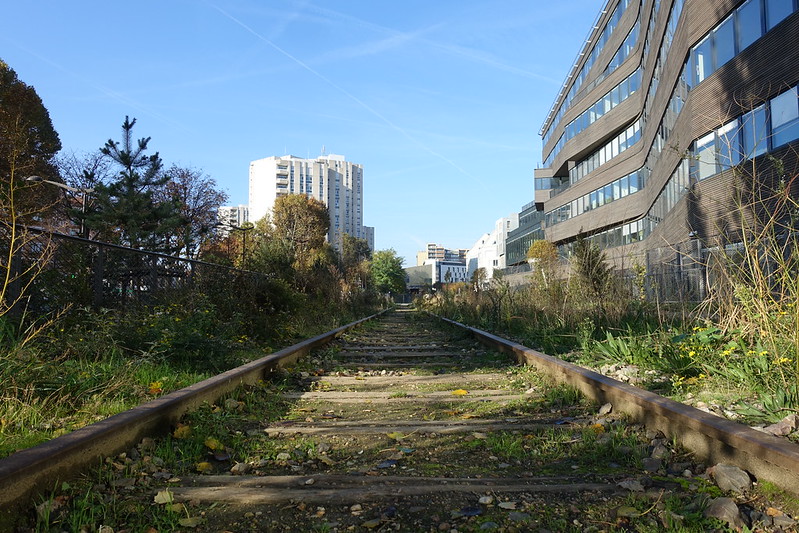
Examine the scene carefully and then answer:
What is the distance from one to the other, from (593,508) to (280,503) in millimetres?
1502

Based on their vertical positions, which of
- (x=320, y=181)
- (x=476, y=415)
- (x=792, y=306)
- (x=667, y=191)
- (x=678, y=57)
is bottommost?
(x=476, y=415)

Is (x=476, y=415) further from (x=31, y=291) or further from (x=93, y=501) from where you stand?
(x=31, y=291)

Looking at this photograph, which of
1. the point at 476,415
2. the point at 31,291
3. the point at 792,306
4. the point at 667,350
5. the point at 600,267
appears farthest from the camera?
the point at 600,267

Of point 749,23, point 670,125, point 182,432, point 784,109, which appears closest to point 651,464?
point 182,432

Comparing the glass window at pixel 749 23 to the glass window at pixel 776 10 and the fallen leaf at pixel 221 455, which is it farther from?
the fallen leaf at pixel 221 455

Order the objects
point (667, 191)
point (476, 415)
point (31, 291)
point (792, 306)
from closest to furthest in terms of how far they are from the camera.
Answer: point (792, 306) → point (476, 415) → point (31, 291) → point (667, 191)

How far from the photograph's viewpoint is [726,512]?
250 centimetres

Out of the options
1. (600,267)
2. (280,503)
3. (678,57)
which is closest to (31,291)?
(280,503)

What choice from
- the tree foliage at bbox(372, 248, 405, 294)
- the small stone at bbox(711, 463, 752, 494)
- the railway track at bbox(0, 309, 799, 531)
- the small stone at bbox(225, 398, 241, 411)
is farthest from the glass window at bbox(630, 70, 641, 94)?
the tree foliage at bbox(372, 248, 405, 294)

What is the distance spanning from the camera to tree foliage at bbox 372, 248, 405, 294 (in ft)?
329

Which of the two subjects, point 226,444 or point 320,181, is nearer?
point 226,444

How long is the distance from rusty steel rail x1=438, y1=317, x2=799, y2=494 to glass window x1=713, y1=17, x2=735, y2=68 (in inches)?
639

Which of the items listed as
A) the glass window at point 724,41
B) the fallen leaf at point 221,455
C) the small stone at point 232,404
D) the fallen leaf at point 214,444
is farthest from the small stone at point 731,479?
the glass window at point 724,41

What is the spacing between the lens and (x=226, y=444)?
158 inches
